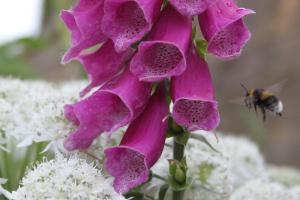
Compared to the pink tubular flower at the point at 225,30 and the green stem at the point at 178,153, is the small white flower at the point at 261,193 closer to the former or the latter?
the green stem at the point at 178,153

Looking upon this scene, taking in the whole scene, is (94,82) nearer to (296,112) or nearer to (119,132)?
(119,132)

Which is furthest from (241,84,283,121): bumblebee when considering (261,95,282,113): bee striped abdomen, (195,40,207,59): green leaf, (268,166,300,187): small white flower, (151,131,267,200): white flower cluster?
(268,166,300,187): small white flower

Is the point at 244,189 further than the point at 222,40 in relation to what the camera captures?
Yes

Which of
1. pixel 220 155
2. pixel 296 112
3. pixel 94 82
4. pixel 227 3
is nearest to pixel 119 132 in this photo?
pixel 94 82

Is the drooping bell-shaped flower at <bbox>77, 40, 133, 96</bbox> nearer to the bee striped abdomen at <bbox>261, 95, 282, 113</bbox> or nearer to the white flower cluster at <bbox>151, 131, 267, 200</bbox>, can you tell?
the white flower cluster at <bbox>151, 131, 267, 200</bbox>

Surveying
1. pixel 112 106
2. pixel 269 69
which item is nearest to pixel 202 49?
pixel 112 106

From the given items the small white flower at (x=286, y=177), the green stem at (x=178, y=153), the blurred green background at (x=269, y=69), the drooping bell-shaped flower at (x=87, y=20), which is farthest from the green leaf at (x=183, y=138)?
the blurred green background at (x=269, y=69)
